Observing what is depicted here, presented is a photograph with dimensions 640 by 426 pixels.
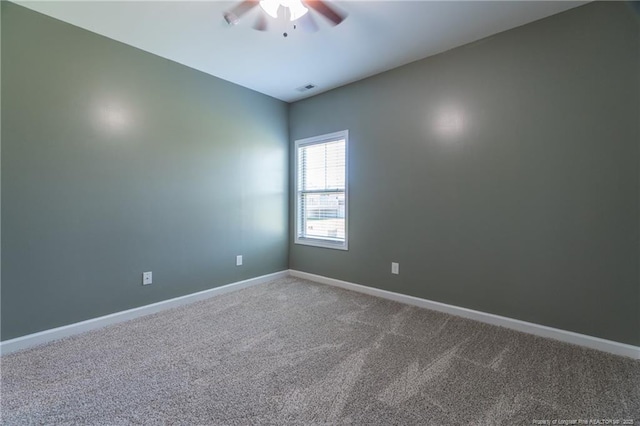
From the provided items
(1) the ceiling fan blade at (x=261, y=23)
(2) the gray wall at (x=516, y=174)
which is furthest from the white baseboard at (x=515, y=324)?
(1) the ceiling fan blade at (x=261, y=23)

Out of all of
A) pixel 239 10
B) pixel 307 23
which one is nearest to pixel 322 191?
pixel 307 23

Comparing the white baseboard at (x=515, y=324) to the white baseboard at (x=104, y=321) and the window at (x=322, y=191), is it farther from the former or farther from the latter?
the white baseboard at (x=104, y=321)

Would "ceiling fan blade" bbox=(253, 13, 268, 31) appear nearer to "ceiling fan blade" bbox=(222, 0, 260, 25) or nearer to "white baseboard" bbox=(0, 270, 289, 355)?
"ceiling fan blade" bbox=(222, 0, 260, 25)

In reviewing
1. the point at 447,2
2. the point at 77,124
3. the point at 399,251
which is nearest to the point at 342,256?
the point at 399,251

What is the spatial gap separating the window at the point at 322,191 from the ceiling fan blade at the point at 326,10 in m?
1.48

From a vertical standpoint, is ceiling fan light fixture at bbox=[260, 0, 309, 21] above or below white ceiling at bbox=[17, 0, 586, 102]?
below

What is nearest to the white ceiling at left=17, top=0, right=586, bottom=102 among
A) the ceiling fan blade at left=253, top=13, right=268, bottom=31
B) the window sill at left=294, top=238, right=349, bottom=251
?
the ceiling fan blade at left=253, top=13, right=268, bottom=31

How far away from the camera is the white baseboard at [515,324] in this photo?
2.04 meters

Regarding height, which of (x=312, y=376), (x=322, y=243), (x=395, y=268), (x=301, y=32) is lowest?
(x=312, y=376)

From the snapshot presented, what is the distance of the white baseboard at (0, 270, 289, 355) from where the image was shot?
214 centimetres

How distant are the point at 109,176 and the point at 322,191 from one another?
7.68 ft

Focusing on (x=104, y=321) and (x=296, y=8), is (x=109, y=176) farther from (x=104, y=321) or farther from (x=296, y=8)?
(x=296, y=8)

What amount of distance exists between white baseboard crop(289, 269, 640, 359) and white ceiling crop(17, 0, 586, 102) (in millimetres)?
2502

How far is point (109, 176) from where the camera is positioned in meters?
2.57
